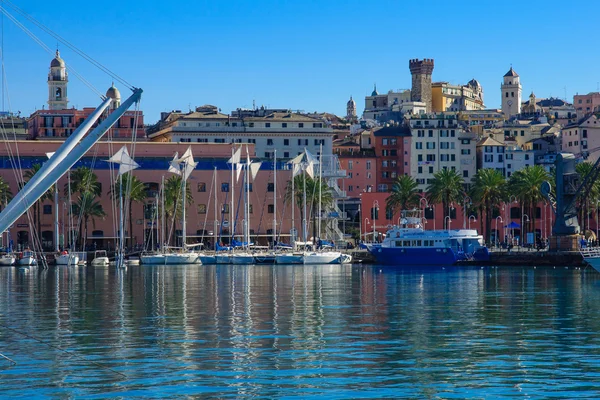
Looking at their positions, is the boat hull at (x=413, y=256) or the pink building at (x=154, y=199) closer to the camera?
the boat hull at (x=413, y=256)

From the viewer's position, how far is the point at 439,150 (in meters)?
165

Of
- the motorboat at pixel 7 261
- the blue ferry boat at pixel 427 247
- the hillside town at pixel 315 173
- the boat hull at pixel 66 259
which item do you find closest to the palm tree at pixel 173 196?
the hillside town at pixel 315 173

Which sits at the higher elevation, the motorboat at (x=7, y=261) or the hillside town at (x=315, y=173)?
the hillside town at (x=315, y=173)

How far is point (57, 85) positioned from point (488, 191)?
84.1m

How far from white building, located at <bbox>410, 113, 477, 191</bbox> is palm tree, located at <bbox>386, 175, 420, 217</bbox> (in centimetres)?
2166

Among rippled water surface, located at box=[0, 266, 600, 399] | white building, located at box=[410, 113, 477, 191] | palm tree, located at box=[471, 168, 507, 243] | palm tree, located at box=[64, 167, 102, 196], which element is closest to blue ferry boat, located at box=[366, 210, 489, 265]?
palm tree, located at box=[471, 168, 507, 243]

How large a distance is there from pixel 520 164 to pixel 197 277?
88504 mm

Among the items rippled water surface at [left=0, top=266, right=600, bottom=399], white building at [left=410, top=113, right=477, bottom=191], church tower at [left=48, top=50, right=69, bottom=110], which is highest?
church tower at [left=48, top=50, right=69, bottom=110]

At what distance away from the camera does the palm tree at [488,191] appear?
13275 cm

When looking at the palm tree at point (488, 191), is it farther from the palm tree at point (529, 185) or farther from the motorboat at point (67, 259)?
the motorboat at point (67, 259)

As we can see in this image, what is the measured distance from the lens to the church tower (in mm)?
185375

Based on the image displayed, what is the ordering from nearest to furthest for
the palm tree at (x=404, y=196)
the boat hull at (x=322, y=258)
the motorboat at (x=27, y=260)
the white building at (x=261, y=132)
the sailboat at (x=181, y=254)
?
1. the motorboat at (x=27, y=260)
2. the boat hull at (x=322, y=258)
3. the sailboat at (x=181, y=254)
4. the palm tree at (x=404, y=196)
5. the white building at (x=261, y=132)

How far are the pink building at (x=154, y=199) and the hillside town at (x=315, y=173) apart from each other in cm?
15

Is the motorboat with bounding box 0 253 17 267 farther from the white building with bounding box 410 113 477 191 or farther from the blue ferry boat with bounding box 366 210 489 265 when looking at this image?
the white building with bounding box 410 113 477 191
